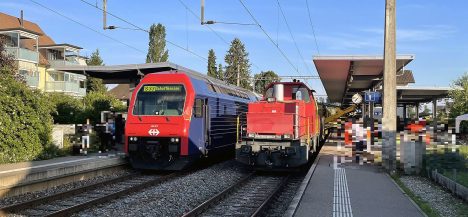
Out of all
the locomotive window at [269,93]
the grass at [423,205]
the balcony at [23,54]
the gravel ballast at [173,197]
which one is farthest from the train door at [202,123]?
the balcony at [23,54]

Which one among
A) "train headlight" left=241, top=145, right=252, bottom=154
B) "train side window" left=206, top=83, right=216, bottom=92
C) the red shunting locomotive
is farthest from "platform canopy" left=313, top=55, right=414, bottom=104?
"train headlight" left=241, top=145, right=252, bottom=154

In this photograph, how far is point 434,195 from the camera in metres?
10.5

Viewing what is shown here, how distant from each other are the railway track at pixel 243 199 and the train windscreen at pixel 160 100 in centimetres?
309

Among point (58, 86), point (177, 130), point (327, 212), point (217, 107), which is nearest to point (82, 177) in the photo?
point (177, 130)

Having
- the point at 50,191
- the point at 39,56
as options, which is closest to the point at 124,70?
the point at 50,191

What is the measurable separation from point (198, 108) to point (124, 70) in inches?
268

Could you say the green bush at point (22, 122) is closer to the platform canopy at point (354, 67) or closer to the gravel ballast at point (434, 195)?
→ the gravel ballast at point (434, 195)

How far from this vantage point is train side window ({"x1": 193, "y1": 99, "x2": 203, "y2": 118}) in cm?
1438

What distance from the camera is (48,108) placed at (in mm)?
16281

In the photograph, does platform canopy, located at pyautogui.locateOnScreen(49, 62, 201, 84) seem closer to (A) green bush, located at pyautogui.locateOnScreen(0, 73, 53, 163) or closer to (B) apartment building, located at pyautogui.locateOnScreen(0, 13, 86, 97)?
(A) green bush, located at pyautogui.locateOnScreen(0, 73, 53, 163)

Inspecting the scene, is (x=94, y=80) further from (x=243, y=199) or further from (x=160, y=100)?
(x=243, y=199)

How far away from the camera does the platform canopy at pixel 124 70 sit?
1917 cm

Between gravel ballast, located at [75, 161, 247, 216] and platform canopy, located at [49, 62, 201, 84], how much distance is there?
5975mm

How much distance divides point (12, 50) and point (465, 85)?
3575 cm
